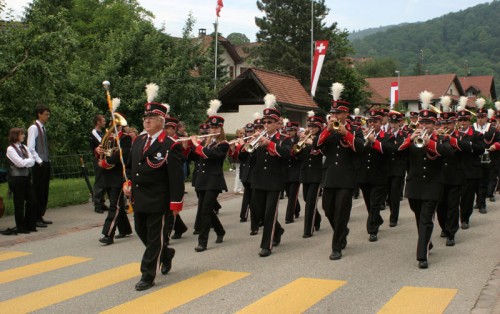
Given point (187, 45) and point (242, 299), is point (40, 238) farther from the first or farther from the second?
point (187, 45)

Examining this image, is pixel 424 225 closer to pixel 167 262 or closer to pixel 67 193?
pixel 167 262

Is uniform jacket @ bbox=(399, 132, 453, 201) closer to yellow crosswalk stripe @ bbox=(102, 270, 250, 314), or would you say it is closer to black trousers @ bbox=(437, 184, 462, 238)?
black trousers @ bbox=(437, 184, 462, 238)

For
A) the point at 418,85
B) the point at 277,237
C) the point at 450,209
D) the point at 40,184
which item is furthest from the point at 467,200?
the point at 418,85

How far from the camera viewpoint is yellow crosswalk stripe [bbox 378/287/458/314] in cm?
630

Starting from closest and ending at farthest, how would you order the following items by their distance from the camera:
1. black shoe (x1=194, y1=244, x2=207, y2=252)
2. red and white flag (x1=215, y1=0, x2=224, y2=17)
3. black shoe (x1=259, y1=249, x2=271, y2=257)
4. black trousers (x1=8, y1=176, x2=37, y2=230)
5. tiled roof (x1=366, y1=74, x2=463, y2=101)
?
1. black shoe (x1=259, y1=249, x2=271, y2=257)
2. black shoe (x1=194, y1=244, x2=207, y2=252)
3. black trousers (x1=8, y1=176, x2=37, y2=230)
4. red and white flag (x1=215, y1=0, x2=224, y2=17)
5. tiled roof (x1=366, y1=74, x2=463, y2=101)

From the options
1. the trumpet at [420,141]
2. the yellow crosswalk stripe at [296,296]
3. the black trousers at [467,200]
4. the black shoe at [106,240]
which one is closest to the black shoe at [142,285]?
the yellow crosswalk stripe at [296,296]

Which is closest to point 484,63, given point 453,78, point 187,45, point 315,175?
point 453,78

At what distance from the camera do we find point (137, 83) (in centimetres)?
2025

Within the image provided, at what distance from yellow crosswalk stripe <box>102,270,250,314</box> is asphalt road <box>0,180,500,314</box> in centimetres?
1

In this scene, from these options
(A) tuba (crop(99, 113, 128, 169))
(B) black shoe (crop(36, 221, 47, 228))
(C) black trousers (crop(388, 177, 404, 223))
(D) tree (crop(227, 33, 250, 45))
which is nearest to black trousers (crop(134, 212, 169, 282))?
(A) tuba (crop(99, 113, 128, 169))

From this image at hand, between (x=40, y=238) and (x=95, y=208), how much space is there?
3252 mm

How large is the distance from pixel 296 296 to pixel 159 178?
216cm

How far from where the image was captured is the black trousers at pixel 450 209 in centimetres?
1000

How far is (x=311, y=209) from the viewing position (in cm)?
1112
